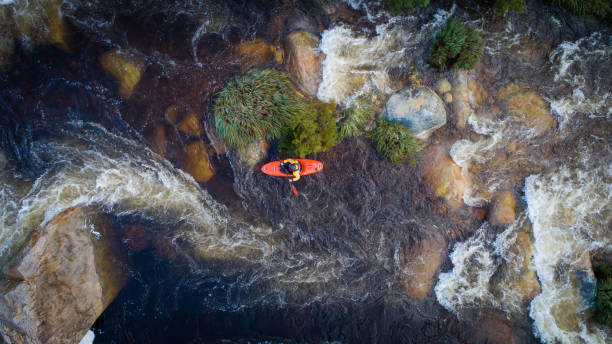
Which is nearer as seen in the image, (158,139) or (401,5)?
(401,5)

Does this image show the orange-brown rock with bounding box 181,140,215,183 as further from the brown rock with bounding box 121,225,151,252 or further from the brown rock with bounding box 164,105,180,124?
the brown rock with bounding box 121,225,151,252

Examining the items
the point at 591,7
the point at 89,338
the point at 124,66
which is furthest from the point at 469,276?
the point at 124,66

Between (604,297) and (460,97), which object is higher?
(460,97)

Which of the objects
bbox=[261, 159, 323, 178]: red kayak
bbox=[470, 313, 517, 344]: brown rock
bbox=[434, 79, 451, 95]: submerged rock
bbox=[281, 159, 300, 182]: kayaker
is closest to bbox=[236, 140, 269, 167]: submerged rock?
bbox=[261, 159, 323, 178]: red kayak

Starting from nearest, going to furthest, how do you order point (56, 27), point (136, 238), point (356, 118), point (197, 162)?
1. point (356, 118)
2. point (56, 27)
3. point (197, 162)
4. point (136, 238)

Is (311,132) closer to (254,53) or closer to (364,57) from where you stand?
(364,57)

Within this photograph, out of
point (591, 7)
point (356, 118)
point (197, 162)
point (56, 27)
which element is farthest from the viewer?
point (197, 162)
